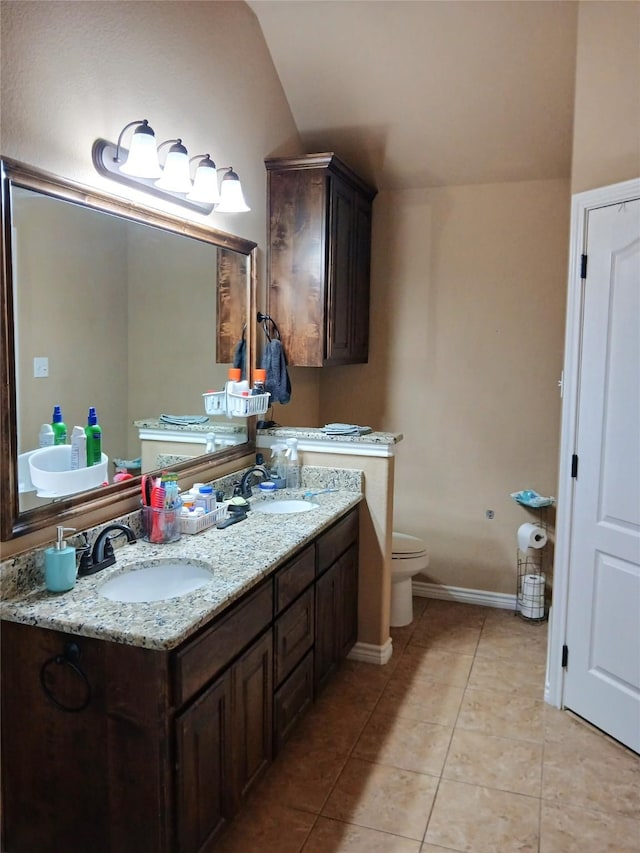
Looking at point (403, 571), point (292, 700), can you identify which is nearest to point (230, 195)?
point (292, 700)

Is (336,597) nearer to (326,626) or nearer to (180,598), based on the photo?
(326,626)

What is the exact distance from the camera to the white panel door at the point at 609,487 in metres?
2.51

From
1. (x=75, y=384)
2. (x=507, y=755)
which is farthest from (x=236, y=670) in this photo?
(x=507, y=755)

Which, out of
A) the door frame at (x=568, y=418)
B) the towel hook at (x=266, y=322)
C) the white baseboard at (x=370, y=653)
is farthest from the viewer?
the towel hook at (x=266, y=322)

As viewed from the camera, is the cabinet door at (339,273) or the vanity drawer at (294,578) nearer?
the vanity drawer at (294,578)

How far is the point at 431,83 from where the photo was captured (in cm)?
325

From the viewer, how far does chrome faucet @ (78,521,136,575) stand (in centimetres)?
195

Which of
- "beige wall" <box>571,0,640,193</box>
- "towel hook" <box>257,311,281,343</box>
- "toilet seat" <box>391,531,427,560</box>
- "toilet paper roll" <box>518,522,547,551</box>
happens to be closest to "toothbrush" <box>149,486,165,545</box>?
"towel hook" <box>257,311,281,343</box>

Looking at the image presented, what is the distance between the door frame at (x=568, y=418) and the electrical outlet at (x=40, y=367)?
1902 mm

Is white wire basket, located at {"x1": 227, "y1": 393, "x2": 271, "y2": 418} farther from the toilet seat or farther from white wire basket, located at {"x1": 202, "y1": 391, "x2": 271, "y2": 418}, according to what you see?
the toilet seat

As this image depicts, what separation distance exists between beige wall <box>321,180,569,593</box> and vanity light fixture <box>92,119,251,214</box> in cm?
152

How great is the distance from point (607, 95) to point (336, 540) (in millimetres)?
2001

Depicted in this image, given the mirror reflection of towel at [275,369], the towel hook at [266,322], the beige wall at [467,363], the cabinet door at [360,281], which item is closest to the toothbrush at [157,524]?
the mirror reflection of towel at [275,369]

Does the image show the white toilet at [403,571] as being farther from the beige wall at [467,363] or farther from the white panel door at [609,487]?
the white panel door at [609,487]
